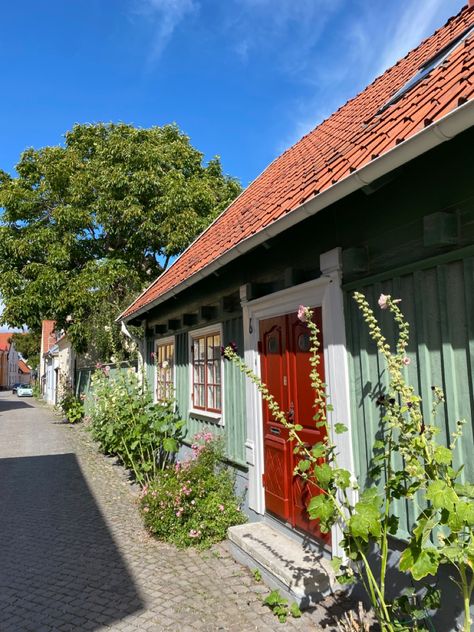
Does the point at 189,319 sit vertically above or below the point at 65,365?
above

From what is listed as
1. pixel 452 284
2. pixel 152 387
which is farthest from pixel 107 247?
pixel 452 284

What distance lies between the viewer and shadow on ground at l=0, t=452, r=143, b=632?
365cm

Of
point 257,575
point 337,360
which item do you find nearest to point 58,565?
point 257,575

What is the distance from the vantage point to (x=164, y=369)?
8.69 m

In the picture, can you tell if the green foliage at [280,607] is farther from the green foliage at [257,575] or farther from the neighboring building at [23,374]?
the neighboring building at [23,374]

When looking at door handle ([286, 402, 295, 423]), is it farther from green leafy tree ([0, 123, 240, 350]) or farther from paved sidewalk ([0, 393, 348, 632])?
green leafy tree ([0, 123, 240, 350])

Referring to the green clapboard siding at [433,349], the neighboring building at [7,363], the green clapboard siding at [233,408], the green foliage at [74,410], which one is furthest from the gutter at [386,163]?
the neighboring building at [7,363]

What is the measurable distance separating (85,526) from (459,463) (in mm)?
4914

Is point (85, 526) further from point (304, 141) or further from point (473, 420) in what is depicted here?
point (304, 141)

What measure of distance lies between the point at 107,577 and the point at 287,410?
2278 mm

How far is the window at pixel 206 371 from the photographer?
20.6ft

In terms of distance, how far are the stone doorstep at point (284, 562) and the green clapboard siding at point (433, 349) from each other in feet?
3.02

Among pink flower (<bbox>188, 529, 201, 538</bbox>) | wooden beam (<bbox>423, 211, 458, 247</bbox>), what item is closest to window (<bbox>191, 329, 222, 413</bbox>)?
pink flower (<bbox>188, 529, 201, 538</bbox>)

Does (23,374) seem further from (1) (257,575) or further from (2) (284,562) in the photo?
(2) (284,562)
